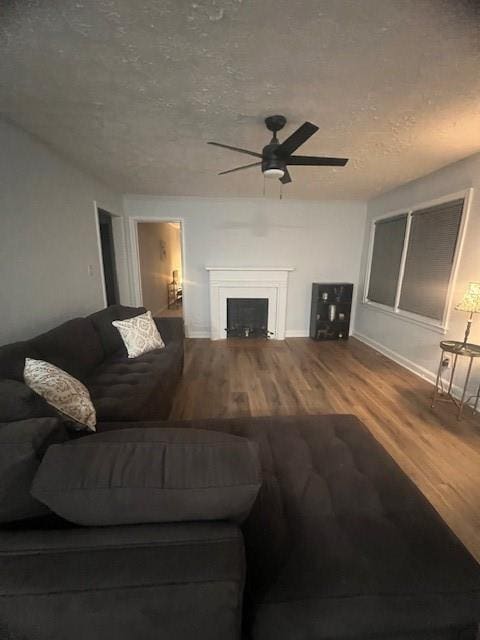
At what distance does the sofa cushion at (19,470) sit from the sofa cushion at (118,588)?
0.07m

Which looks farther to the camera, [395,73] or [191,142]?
[191,142]

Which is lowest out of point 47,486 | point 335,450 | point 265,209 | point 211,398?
point 211,398

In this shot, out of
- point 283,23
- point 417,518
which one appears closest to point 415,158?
point 283,23

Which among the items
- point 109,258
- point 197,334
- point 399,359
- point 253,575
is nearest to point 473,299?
point 399,359

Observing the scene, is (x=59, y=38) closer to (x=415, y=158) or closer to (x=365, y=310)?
(x=415, y=158)

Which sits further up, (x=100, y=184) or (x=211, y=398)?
(x=100, y=184)

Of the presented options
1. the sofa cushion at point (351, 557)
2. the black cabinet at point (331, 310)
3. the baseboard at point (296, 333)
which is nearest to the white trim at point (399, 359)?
the black cabinet at point (331, 310)

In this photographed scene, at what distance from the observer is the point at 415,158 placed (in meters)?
2.60

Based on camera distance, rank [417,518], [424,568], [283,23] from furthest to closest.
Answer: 1. [283,23]
2. [417,518]
3. [424,568]

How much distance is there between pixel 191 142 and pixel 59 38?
1169mm

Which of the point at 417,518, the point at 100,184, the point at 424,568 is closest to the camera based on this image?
the point at 424,568

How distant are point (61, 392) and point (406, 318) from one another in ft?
12.5

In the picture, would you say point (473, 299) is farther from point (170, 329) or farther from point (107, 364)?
point (107, 364)

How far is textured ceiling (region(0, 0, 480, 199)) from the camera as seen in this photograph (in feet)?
3.67
